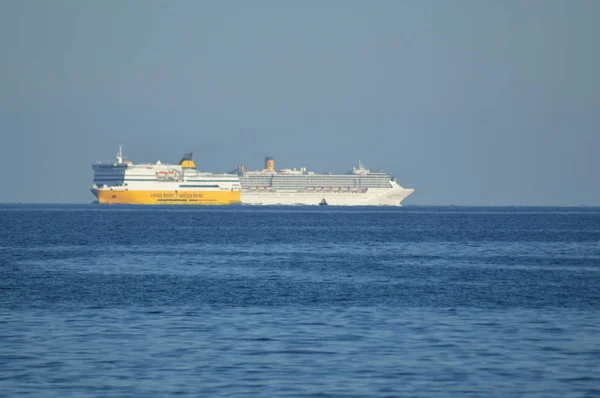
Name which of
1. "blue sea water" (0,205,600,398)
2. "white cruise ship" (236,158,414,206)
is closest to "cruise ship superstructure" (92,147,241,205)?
"white cruise ship" (236,158,414,206)

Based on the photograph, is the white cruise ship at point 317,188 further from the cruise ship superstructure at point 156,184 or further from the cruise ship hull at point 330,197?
the cruise ship superstructure at point 156,184

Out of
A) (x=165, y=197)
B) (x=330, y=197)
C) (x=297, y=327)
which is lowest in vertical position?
(x=297, y=327)

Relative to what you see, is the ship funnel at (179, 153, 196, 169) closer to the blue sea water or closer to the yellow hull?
the yellow hull

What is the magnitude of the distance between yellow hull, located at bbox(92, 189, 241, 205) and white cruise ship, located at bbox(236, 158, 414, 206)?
15.0m

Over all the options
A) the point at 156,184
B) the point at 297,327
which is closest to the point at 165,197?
the point at 156,184

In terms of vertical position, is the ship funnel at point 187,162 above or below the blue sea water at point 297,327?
above

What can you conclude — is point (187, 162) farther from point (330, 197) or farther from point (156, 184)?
point (330, 197)

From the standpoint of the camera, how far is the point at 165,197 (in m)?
141

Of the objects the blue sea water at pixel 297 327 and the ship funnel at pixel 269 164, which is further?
the ship funnel at pixel 269 164

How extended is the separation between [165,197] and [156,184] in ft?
8.37

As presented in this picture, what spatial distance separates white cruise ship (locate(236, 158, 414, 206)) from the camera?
161625 millimetres

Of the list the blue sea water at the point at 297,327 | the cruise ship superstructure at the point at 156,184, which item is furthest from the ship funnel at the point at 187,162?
the blue sea water at the point at 297,327

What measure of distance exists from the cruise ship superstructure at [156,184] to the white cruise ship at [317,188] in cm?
1662

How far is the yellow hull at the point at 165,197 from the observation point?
139375 millimetres
